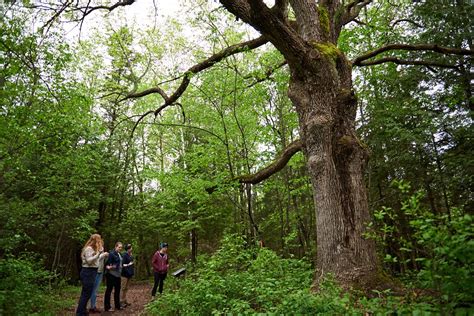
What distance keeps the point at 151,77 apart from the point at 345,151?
514 inches

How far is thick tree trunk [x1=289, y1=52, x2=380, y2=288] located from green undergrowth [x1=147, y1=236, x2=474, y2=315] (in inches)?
19.4

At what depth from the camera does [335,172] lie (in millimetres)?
5176

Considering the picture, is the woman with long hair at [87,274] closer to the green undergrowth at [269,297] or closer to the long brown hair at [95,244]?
the long brown hair at [95,244]

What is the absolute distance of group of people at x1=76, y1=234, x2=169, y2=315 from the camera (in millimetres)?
6754

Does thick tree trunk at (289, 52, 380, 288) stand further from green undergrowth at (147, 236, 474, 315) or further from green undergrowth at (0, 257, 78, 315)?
green undergrowth at (0, 257, 78, 315)

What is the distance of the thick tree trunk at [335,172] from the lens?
4.77 m

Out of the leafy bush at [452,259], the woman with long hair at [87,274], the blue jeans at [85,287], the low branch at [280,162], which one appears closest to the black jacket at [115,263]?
the woman with long hair at [87,274]

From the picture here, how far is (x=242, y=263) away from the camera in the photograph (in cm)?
815

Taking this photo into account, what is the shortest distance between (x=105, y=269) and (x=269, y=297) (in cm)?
656

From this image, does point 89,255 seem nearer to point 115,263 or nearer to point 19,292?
point 19,292

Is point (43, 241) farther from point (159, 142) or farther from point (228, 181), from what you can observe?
point (228, 181)

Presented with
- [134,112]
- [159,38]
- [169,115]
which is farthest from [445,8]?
[134,112]

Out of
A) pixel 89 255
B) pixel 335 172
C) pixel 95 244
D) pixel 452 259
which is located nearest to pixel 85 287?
pixel 89 255

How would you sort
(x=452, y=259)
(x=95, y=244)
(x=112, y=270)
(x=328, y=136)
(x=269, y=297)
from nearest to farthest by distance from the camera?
1. (x=452, y=259)
2. (x=269, y=297)
3. (x=328, y=136)
4. (x=95, y=244)
5. (x=112, y=270)
